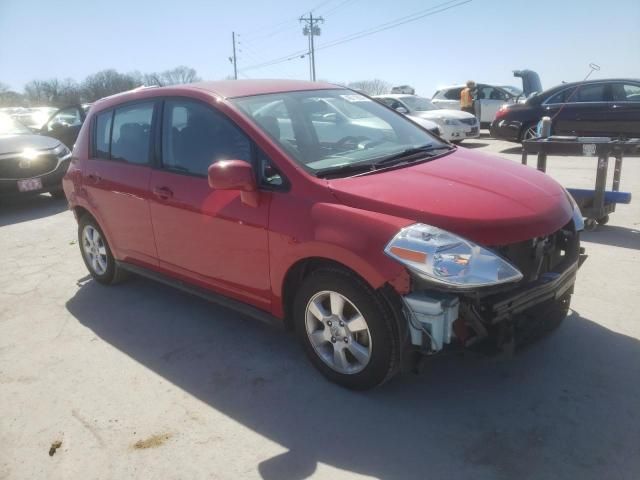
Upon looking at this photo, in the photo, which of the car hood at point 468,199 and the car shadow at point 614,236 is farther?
the car shadow at point 614,236

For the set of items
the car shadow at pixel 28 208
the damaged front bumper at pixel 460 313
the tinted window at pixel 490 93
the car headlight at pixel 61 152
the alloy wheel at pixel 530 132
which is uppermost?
the tinted window at pixel 490 93

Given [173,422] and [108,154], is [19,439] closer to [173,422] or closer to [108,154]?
[173,422]

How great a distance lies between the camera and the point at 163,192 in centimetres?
367

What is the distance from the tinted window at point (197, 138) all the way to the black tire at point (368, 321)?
0.91 metres

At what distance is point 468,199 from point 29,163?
25.6 feet

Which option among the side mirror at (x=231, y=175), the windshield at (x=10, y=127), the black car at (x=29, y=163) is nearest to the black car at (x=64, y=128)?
the windshield at (x=10, y=127)

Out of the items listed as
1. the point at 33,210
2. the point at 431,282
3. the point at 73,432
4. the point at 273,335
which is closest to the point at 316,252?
the point at 431,282

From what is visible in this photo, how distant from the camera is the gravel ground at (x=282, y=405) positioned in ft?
7.92

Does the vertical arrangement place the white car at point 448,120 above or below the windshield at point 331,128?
below

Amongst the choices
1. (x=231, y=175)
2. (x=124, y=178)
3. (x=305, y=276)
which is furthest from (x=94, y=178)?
(x=305, y=276)

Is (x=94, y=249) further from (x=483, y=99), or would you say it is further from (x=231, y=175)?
(x=483, y=99)

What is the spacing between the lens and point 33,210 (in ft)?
28.3

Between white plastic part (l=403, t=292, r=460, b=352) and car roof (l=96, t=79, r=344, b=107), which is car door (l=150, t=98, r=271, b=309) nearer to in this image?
car roof (l=96, t=79, r=344, b=107)

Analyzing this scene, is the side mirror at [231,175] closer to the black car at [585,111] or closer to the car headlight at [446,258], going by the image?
the car headlight at [446,258]
